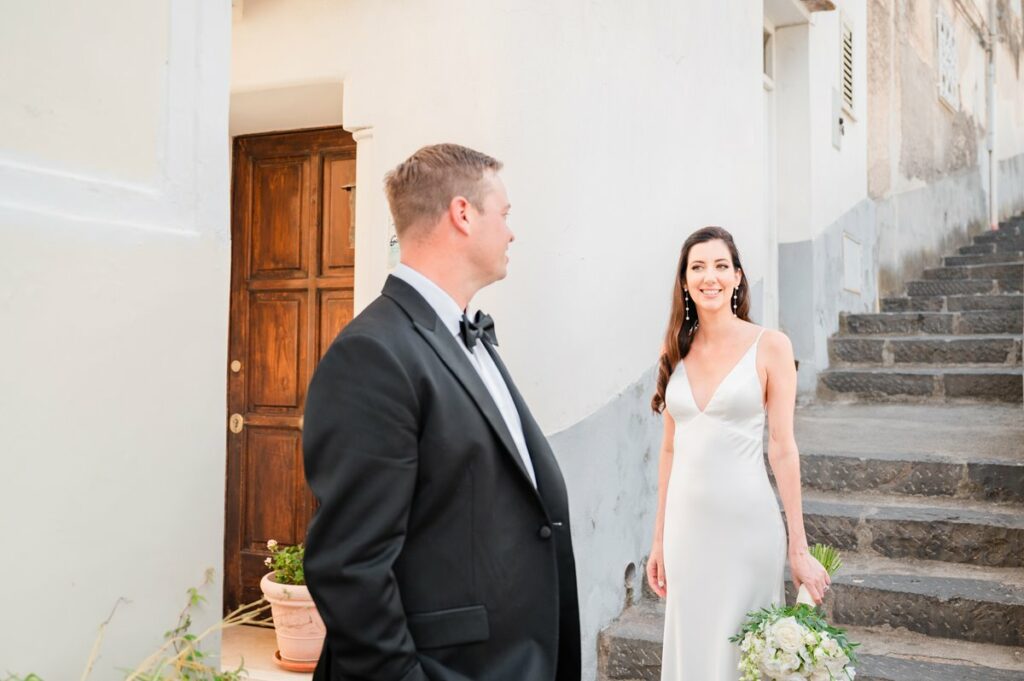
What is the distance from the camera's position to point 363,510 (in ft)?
4.99

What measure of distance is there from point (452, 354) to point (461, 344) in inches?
3.1

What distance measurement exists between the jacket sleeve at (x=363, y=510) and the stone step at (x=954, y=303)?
682 cm

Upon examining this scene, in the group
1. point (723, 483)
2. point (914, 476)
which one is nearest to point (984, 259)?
point (914, 476)

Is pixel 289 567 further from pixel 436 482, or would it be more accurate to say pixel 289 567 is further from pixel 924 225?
pixel 924 225

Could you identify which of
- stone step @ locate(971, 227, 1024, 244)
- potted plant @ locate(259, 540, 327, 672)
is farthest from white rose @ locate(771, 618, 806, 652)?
stone step @ locate(971, 227, 1024, 244)

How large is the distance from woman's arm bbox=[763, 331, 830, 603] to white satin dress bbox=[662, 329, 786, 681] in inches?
1.8

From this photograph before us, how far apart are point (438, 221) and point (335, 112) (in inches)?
111

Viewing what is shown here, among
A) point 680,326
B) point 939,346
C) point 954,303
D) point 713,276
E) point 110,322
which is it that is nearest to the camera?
point 110,322

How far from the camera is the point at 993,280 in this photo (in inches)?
319

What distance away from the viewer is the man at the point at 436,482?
5.00 feet

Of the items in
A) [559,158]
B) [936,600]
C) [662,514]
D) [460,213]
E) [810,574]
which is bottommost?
[936,600]

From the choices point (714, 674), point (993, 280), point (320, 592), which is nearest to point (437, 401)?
point (320, 592)

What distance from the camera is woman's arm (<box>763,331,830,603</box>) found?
2887 mm

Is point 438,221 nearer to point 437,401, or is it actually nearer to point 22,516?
point 437,401
